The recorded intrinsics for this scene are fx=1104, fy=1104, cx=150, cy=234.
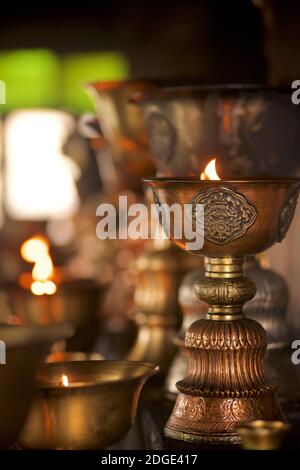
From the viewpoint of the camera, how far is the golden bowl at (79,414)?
1.15 metres

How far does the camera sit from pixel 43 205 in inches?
335

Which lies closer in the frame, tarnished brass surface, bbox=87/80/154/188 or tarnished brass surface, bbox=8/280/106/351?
tarnished brass surface, bbox=87/80/154/188

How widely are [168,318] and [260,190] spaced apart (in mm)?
680

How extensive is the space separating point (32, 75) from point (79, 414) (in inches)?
263

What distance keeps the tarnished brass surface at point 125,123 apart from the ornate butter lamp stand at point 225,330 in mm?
515

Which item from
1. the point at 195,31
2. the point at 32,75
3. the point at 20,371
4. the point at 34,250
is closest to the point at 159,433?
the point at 20,371

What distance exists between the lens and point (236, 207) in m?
1.25

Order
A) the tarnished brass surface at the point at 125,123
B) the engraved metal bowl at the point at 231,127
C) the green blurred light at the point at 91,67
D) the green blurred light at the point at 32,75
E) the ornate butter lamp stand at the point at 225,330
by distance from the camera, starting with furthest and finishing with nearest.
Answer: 1. the green blurred light at the point at 32,75
2. the green blurred light at the point at 91,67
3. the tarnished brass surface at the point at 125,123
4. the engraved metal bowl at the point at 231,127
5. the ornate butter lamp stand at the point at 225,330

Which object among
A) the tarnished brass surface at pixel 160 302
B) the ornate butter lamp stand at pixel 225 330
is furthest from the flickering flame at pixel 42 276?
the ornate butter lamp stand at pixel 225 330

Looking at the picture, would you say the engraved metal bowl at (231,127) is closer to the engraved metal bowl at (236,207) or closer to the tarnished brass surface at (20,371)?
the engraved metal bowl at (236,207)

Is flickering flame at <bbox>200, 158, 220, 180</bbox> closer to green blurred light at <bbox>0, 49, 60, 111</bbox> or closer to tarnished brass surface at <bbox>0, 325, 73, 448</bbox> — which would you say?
tarnished brass surface at <bbox>0, 325, 73, 448</bbox>

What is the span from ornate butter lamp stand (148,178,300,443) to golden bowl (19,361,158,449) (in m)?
0.17

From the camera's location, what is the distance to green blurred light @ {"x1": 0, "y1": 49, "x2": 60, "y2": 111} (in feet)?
24.9

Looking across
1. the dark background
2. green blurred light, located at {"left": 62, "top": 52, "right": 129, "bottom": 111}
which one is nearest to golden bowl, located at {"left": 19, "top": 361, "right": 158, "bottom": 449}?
the dark background
